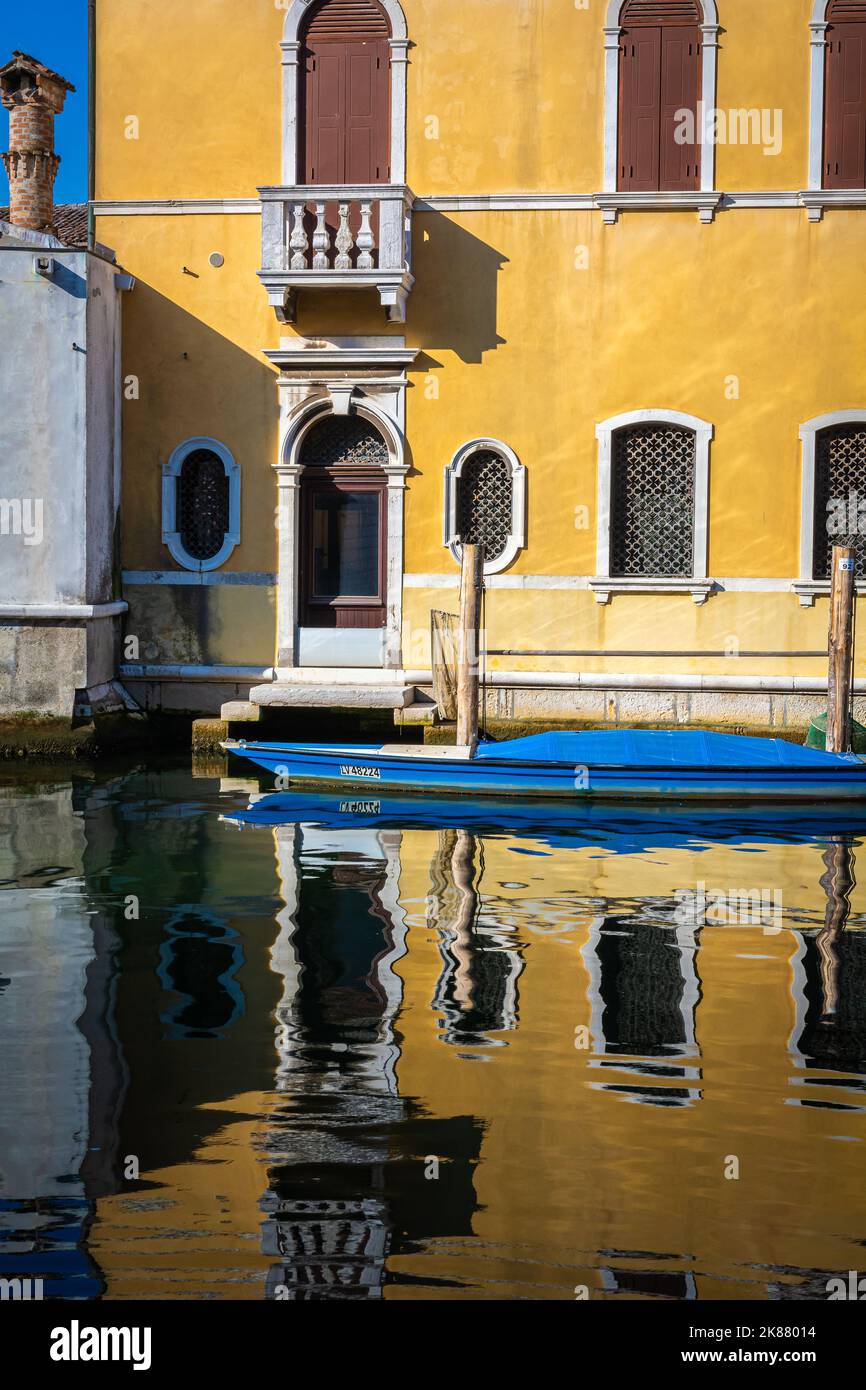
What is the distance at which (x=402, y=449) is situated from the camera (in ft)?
49.4

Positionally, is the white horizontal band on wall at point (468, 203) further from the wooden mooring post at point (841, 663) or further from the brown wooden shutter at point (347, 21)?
the wooden mooring post at point (841, 663)

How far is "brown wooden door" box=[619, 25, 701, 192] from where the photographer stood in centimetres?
1448

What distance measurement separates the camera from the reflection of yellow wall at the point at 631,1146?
4.54m

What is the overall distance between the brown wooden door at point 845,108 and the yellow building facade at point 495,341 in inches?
1.5

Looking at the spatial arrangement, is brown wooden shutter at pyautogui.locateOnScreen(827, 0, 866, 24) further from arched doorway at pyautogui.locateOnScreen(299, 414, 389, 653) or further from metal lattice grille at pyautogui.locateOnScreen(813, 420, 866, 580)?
arched doorway at pyautogui.locateOnScreen(299, 414, 389, 653)

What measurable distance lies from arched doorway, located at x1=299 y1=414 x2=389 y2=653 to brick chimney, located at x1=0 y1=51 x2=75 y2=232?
353 cm

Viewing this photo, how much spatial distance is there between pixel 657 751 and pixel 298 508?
468 centimetres

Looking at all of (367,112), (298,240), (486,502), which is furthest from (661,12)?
(486,502)

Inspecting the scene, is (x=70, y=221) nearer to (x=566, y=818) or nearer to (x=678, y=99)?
(x=678, y=99)

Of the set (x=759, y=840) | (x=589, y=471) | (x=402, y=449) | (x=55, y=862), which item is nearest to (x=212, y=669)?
(x=402, y=449)

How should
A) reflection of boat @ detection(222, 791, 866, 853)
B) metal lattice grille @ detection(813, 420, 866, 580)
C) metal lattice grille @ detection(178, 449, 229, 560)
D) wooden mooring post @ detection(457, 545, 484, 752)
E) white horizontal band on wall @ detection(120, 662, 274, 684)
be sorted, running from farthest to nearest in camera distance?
metal lattice grille @ detection(178, 449, 229, 560) < white horizontal band on wall @ detection(120, 662, 274, 684) < metal lattice grille @ detection(813, 420, 866, 580) < wooden mooring post @ detection(457, 545, 484, 752) < reflection of boat @ detection(222, 791, 866, 853)

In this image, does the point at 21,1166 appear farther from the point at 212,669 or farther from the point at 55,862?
the point at 212,669

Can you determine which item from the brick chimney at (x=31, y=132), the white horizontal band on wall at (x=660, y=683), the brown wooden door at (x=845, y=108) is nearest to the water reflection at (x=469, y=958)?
the white horizontal band on wall at (x=660, y=683)

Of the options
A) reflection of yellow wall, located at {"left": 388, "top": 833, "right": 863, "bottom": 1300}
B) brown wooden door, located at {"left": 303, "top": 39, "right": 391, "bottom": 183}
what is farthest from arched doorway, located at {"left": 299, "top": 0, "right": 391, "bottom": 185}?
reflection of yellow wall, located at {"left": 388, "top": 833, "right": 863, "bottom": 1300}
